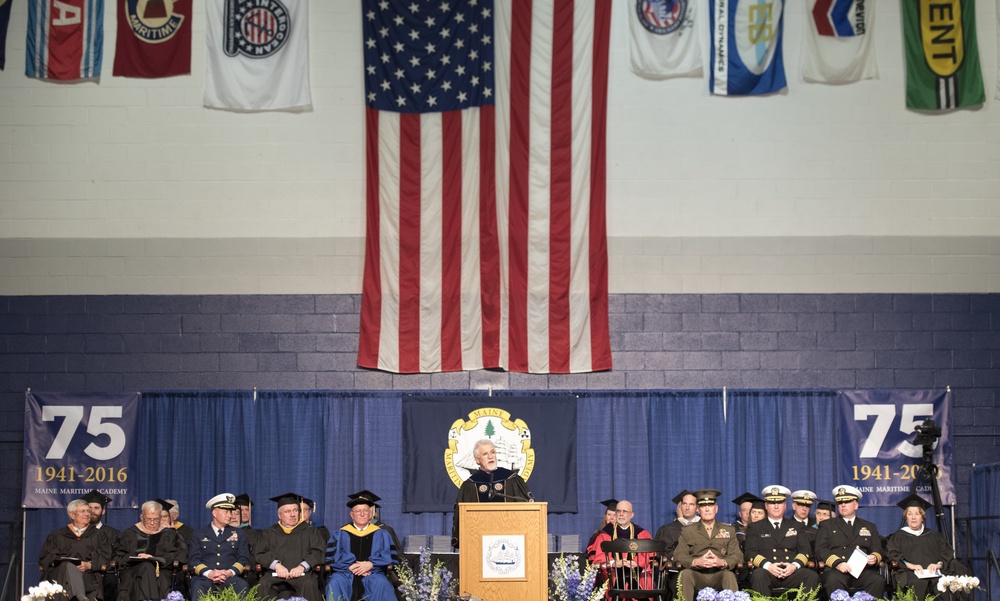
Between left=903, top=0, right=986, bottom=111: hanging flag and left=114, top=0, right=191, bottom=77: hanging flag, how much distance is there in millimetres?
8280

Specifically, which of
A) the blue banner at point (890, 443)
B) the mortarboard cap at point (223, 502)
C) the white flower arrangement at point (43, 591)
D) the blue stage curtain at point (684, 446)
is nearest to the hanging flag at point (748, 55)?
the blue stage curtain at point (684, 446)

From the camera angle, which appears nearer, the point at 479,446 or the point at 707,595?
the point at 707,595

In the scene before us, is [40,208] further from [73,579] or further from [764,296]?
[764,296]

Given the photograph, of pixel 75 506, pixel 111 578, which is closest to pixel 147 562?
pixel 111 578

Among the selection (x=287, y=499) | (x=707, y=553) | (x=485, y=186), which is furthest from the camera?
(x=485, y=186)

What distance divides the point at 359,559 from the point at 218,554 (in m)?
1.37

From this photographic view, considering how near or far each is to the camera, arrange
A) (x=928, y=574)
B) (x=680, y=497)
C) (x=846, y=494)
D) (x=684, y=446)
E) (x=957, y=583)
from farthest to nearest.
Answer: (x=684, y=446), (x=680, y=497), (x=846, y=494), (x=928, y=574), (x=957, y=583)

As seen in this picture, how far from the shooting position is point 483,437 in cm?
1360

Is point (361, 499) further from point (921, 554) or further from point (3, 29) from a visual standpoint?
point (3, 29)

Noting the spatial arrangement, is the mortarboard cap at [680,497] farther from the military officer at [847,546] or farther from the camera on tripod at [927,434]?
the camera on tripod at [927,434]

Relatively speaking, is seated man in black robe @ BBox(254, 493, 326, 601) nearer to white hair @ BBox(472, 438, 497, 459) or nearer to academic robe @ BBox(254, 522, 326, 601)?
academic robe @ BBox(254, 522, 326, 601)

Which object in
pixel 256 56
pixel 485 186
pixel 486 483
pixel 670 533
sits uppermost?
pixel 256 56

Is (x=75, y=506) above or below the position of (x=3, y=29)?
below

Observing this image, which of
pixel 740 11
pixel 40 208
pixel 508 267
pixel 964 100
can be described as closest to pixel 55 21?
pixel 40 208
